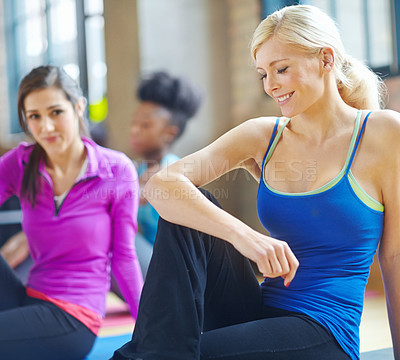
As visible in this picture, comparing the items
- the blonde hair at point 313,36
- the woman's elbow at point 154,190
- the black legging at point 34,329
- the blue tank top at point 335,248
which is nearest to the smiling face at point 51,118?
the black legging at point 34,329

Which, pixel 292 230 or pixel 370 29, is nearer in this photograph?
pixel 292 230

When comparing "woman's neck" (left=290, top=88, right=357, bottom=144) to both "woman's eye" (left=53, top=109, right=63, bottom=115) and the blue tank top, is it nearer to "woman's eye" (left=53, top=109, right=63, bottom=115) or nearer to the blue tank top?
the blue tank top

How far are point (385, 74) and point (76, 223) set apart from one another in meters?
2.07

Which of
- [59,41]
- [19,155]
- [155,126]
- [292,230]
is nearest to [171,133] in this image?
[155,126]

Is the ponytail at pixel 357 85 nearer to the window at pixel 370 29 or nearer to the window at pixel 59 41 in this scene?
the window at pixel 370 29

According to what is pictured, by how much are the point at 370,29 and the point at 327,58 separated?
7.17 feet

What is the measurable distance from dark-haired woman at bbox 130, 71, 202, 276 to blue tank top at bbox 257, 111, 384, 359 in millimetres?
1504

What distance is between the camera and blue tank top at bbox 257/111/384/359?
1259mm

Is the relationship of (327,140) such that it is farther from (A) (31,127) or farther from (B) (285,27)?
(A) (31,127)

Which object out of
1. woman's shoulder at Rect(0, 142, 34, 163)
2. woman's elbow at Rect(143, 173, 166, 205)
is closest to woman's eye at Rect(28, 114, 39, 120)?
woman's shoulder at Rect(0, 142, 34, 163)

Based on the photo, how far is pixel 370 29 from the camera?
3.32m

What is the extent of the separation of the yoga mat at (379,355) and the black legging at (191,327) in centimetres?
62

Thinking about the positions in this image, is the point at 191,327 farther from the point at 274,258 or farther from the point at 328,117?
the point at 328,117

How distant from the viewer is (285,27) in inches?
51.0
